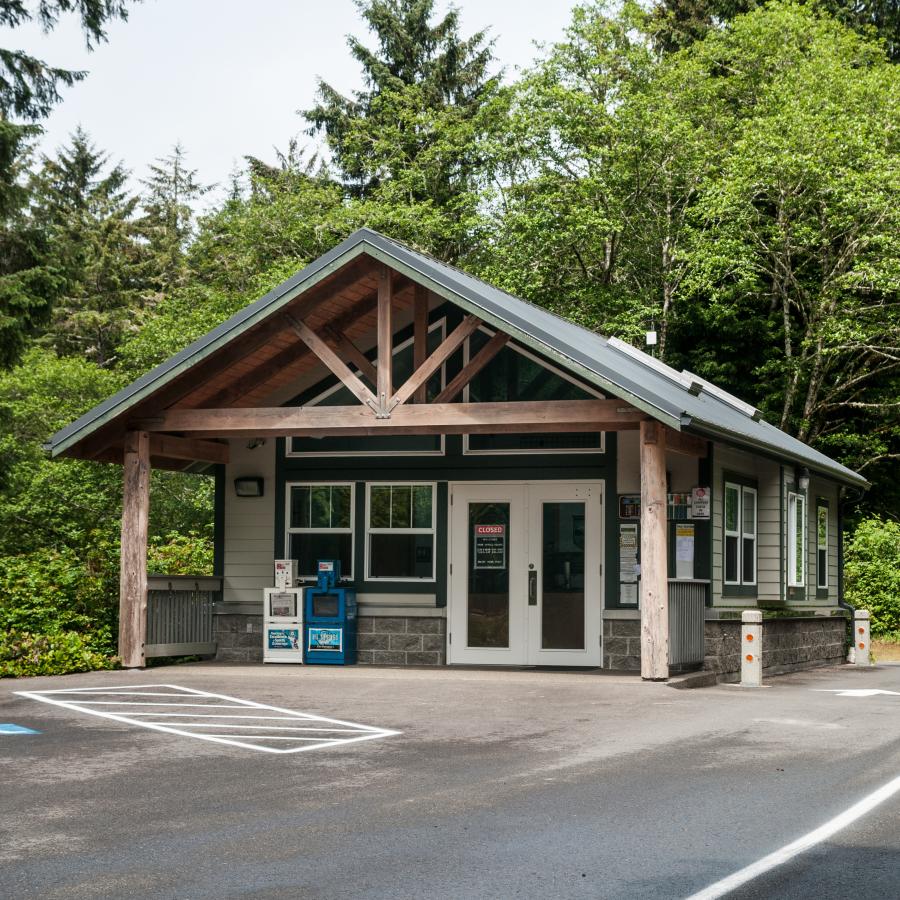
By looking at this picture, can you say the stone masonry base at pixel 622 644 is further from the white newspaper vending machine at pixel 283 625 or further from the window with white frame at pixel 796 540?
the window with white frame at pixel 796 540

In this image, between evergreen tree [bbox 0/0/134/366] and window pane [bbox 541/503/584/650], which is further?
evergreen tree [bbox 0/0/134/366]

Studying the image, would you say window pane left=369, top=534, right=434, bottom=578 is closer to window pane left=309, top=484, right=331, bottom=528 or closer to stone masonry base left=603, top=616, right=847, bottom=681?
window pane left=309, top=484, right=331, bottom=528

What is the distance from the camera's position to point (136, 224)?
50719 mm

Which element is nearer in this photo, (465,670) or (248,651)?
(465,670)

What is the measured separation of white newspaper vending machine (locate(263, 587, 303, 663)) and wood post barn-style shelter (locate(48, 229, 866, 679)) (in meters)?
0.49

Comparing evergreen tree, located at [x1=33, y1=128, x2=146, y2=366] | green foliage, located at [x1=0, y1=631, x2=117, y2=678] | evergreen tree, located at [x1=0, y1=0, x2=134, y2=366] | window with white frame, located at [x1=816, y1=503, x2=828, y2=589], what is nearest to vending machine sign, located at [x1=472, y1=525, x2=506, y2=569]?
green foliage, located at [x1=0, y1=631, x2=117, y2=678]

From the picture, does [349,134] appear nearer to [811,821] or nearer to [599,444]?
[599,444]

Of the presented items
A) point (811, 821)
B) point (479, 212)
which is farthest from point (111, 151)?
point (811, 821)

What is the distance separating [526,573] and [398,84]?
2869 cm

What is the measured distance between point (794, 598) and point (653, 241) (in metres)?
14.3

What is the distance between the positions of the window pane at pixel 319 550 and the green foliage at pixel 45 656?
2.98 m

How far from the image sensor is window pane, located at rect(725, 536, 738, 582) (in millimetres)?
18156

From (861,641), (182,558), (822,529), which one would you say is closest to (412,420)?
(182,558)

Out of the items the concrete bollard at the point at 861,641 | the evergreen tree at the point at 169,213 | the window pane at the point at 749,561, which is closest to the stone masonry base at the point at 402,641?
the window pane at the point at 749,561
